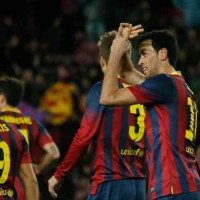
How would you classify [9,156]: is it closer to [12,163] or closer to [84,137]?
Answer: [12,163]

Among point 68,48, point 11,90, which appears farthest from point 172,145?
point 68,48

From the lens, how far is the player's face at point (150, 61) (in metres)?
5.66

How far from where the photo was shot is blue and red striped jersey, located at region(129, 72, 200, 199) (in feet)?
17.9

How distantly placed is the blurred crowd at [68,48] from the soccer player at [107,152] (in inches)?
179

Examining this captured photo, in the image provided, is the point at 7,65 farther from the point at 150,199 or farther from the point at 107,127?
the point at 150,199

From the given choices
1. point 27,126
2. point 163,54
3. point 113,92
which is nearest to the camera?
point 113,92

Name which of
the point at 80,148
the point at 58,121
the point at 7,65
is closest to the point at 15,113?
the point at 80,148

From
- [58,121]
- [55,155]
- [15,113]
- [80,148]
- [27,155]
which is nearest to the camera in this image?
[27,155]

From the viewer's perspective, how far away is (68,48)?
657 inches

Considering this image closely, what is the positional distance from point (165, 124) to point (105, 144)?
1.45m

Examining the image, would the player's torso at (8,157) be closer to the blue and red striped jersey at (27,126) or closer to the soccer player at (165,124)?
the soccer player at (165,124)

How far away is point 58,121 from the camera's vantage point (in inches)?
542

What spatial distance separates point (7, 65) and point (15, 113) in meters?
6.64

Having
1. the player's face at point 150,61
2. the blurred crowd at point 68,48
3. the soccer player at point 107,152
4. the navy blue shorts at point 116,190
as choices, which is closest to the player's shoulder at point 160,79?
the player's face at point 150,61
